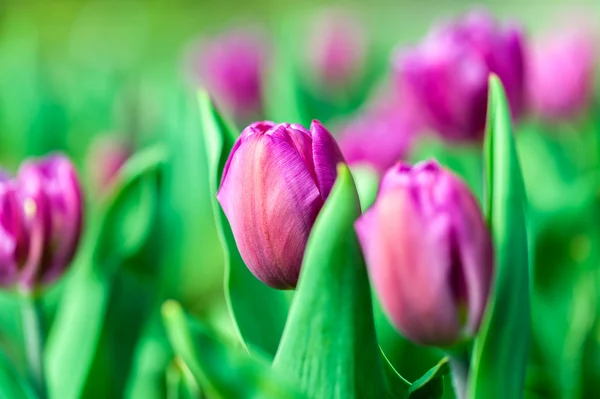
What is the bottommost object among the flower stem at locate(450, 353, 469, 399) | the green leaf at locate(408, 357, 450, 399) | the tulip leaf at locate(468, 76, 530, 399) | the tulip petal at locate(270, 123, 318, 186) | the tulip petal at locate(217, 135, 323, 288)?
the green leaf at locate(408, 357, 450, 399)

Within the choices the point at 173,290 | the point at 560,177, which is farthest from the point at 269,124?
the point at 560,177

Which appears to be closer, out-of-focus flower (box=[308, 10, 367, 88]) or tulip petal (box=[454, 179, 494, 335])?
tulip petal (box=[454, 179, 494, 335])

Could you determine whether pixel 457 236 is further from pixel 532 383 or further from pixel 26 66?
pixel 26 66

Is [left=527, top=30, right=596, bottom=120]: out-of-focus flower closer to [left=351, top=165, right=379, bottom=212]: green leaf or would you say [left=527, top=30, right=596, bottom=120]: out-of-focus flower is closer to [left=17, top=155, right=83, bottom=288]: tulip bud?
[left=351, top=165, right=379, bottom=212]: green leaf

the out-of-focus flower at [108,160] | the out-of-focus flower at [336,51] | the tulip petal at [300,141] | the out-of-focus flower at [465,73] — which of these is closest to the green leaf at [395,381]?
the tulip petal at [300,141]

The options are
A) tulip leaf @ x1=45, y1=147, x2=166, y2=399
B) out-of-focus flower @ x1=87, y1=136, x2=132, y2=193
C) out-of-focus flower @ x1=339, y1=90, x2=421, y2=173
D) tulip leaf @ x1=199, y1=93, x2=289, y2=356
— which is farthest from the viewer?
out-of-focus flower @ x1=87, y1=136, x2=132, y2=193

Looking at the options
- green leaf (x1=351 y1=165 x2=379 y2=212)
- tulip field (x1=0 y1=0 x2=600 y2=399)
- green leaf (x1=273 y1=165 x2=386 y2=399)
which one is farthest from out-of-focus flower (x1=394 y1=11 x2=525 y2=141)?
green leaf (x1=273 y1=165 x2=386 y2=399)
